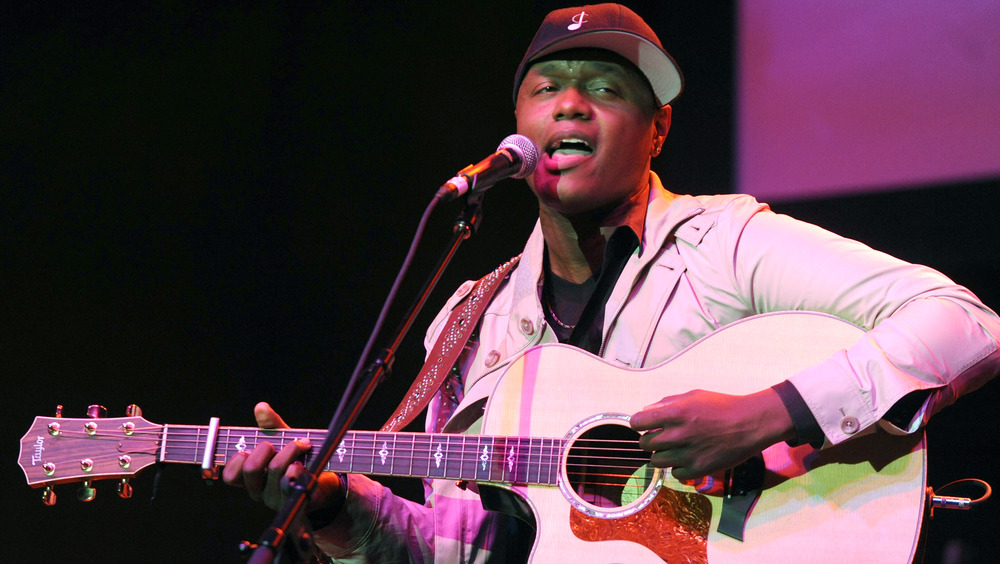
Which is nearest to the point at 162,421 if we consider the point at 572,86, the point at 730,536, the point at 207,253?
the point at 207,253

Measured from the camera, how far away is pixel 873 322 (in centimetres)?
224

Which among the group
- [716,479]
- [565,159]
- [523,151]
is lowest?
[716,479]

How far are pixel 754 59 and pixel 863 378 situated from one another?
6.45ft

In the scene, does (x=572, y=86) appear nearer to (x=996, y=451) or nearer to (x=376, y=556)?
(x=376, y=556)

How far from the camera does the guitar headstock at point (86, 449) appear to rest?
2594 millimetres

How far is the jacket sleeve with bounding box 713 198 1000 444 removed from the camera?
200cm

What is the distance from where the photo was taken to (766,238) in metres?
2.54

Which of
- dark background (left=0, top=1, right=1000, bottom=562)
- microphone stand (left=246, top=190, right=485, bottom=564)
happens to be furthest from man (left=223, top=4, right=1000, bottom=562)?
dark background (left=0, top=1, right=1000, bottom=562)

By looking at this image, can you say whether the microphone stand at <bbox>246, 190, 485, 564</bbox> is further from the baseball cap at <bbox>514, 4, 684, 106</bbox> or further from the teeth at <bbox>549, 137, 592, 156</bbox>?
the baseball cap at <bbox>514, 4, 684, 106</bbox>

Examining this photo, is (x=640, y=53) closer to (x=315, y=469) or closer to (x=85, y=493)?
(x=315, y=469)

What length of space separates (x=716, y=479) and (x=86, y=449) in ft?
6.52

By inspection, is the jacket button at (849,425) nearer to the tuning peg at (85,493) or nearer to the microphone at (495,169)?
the microphone at (495,169)

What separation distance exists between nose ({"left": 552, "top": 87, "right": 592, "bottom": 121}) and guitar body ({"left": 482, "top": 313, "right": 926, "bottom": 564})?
82 centimetres

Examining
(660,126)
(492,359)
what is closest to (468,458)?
(492,359)
